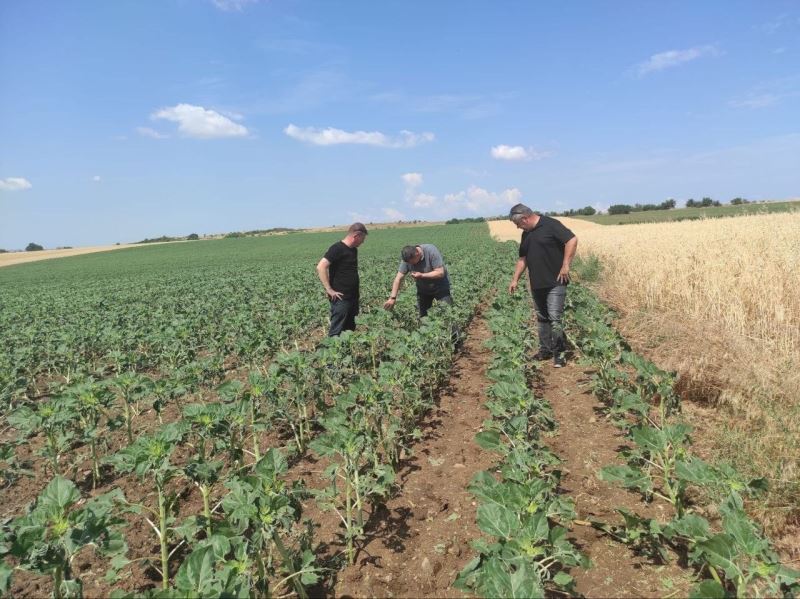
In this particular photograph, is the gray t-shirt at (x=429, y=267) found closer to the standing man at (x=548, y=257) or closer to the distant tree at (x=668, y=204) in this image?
the standing man at (x=548, y=257)

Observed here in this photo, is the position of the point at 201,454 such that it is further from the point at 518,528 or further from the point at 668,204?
the point at 668,204

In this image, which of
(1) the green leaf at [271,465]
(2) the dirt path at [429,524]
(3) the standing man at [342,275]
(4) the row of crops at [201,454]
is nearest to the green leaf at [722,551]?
(2) the dirt path at [429,524]

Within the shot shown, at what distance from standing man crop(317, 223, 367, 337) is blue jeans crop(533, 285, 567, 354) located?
8.55 feet

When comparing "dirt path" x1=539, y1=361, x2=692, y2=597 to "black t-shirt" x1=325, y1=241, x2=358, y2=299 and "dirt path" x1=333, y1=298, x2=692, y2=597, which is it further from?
"black t-shirt" x1=325, y1=241, x2=358, y2=299

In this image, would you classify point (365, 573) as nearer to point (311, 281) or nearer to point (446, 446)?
point (446, 446)

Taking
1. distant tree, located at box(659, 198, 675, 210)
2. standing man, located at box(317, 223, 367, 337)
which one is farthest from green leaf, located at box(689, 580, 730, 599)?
distant tree, located at box(659, 198, 675, 210)

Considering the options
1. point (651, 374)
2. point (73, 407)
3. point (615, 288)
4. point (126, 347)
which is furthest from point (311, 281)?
point (651, 374)

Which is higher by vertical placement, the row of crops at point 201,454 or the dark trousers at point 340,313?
the dark trousers at point 340,313

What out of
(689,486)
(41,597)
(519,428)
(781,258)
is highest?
(781,258)

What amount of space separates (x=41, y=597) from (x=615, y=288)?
10.7 metres

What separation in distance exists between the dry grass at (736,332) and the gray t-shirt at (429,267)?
3058 mm

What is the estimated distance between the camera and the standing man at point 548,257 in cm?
639

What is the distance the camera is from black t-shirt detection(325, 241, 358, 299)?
21.4 ft

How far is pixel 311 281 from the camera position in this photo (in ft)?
59.2
